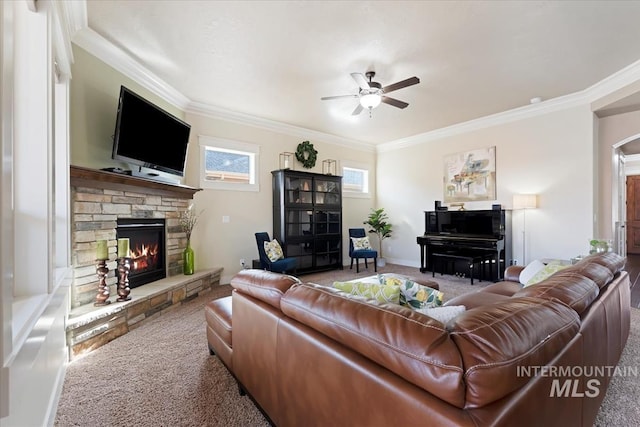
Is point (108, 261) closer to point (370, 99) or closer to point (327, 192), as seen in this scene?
point (370, 99)

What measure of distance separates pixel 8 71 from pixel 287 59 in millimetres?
2496

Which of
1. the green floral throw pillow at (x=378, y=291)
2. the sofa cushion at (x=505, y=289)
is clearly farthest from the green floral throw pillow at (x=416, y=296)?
the sofa cushion at (x=505, y=289)

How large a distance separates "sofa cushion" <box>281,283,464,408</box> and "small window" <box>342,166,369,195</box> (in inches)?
213

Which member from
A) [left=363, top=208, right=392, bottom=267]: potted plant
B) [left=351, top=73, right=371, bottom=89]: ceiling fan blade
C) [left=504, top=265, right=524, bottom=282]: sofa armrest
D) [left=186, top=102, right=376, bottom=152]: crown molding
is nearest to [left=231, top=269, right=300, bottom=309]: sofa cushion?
[left=351, top=73, right=371, bottom=89]: ceiling fan blade

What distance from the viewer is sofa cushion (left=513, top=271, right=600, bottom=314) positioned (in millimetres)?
1180

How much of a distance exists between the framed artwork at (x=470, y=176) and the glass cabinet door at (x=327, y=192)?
2153 millimetres

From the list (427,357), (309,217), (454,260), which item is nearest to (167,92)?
(309,217)

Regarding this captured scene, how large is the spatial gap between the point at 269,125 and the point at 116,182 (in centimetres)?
296

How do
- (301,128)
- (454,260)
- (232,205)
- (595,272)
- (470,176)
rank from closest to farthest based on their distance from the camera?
(595,272), (232,205), (454,260), (470,176), (301,128)

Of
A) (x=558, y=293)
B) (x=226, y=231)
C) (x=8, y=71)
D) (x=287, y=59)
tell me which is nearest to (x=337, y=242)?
(x=226, y=231)

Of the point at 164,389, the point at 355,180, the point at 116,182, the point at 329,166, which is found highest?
the point at 329,166

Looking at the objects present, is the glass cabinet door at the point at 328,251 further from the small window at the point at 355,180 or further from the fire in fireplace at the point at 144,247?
the fire in fireplace at the point at 144,247

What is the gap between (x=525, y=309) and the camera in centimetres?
92

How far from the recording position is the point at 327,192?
5.79 metres
